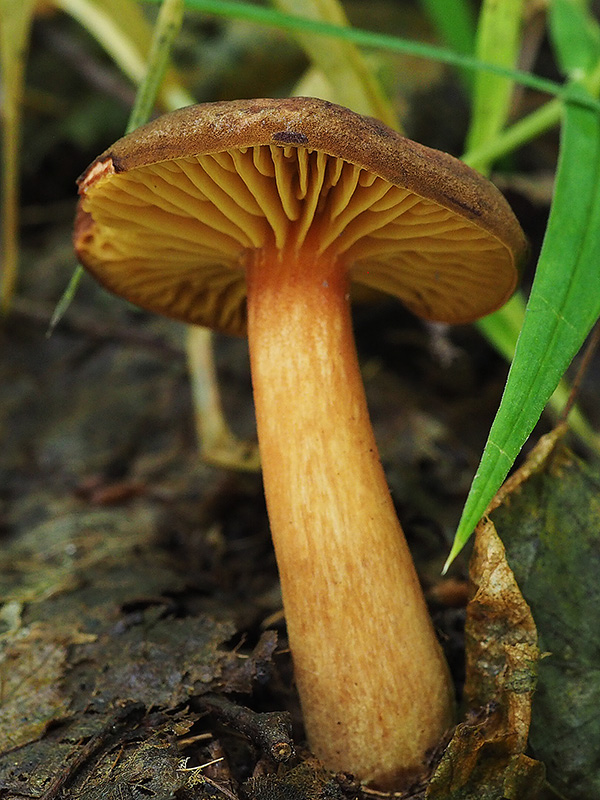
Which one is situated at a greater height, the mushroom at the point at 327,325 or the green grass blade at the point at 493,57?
the green grass blade at the point at 493,57

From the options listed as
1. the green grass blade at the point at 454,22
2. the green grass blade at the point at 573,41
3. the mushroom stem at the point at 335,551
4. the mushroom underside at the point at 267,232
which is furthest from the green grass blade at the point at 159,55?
the green grass blade at the point at 454,22

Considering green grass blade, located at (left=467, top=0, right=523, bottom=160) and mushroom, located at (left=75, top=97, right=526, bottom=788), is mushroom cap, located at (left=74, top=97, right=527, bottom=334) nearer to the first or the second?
mushroom, located at (left=75, top=97, right=526, bottom=788)

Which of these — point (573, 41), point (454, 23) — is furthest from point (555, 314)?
point (454, 23)

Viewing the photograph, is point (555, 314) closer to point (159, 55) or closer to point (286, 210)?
point (286, 210)

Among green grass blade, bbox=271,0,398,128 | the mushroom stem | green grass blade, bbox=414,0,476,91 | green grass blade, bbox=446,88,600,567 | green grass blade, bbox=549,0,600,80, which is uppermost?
green grass blade, bbox=414,0,476,91

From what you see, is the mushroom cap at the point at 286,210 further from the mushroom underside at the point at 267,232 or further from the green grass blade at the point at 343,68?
the green grass blade at the point at 343,68

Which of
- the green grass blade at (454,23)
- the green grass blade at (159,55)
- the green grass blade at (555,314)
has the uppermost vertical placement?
the green grass blade at (454,23)

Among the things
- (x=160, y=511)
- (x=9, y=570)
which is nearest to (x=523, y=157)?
(x=160, y=511)

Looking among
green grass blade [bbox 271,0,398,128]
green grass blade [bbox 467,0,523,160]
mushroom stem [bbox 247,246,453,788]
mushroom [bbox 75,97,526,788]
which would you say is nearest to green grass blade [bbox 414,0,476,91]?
green grass blade [bbox 467,0,523,160]
